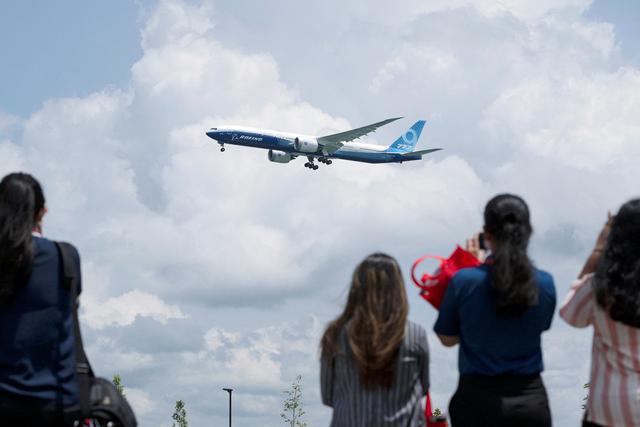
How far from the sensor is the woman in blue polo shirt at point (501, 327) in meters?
5.12

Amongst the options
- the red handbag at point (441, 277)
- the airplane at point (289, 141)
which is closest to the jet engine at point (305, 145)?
the airplane at point (289, 141)

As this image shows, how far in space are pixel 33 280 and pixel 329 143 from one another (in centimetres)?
7236

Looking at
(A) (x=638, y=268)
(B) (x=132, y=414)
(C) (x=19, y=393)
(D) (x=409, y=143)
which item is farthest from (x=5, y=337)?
(D) (x=409, y=143)

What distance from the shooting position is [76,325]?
194 inches

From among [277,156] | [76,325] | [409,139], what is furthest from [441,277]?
[409,139]

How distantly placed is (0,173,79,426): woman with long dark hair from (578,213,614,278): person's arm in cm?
277

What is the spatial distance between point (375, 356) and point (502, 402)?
75 centimetres

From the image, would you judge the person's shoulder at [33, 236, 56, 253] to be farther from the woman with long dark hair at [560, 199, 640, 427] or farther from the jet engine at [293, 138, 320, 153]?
the jet engine at [293, 138, 320, 153]

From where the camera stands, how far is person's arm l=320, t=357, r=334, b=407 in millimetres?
5184

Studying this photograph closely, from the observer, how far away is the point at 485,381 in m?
5.16

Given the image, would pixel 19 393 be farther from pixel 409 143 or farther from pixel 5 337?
pixel 409 143

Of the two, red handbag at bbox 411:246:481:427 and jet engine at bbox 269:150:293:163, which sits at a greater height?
jet engine at bbox 269:150:293:163

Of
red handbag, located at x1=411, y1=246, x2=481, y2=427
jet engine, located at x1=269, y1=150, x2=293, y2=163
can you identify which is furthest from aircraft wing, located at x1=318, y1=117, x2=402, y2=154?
red handbag, located at x1=411, y1=246, x2=481, y2=427

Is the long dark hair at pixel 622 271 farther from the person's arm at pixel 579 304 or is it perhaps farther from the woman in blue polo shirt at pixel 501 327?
the woman in blue polo shirt at pixel 501 327
